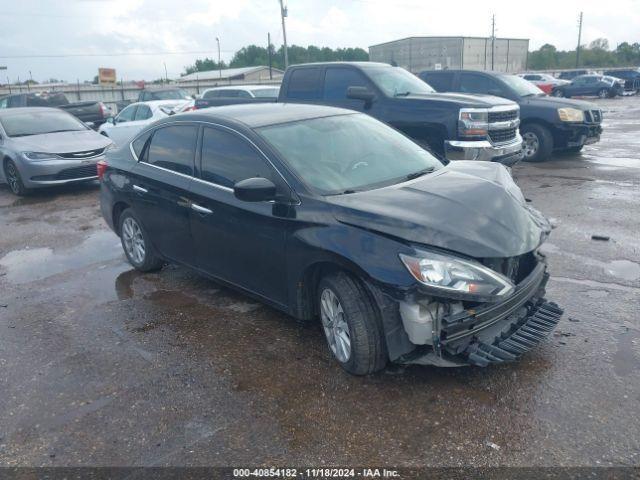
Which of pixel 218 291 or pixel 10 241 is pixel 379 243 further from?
pixel 10 241

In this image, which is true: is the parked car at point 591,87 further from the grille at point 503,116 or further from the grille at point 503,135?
the grille at point 503,135

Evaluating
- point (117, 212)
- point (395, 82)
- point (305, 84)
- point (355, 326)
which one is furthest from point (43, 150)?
point (355, 326)

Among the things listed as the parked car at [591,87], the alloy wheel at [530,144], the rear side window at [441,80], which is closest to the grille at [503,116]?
the alloy wheel at [530,144]

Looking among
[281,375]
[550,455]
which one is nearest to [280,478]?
[281,375]

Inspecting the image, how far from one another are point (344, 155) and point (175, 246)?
1910 mm

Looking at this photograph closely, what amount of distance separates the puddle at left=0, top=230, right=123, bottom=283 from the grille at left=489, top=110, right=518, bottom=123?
6.11 metres

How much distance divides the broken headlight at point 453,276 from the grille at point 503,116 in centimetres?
638

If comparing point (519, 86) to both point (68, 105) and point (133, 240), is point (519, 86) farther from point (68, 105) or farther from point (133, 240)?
point (68, 105)

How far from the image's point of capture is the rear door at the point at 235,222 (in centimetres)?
414

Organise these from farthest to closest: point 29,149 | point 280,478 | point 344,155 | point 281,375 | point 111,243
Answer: point 29,149 < point 111,243 < point 344,155 < point 281,375 < point 280,478

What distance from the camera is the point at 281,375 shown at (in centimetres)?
384

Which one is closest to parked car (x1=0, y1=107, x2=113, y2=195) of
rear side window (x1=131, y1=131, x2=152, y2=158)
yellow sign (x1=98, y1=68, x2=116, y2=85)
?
rear side window (x1=131, y1=131, x2=152, y2=158)

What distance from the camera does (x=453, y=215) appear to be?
3580 mm

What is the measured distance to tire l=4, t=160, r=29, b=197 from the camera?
10.7 m
